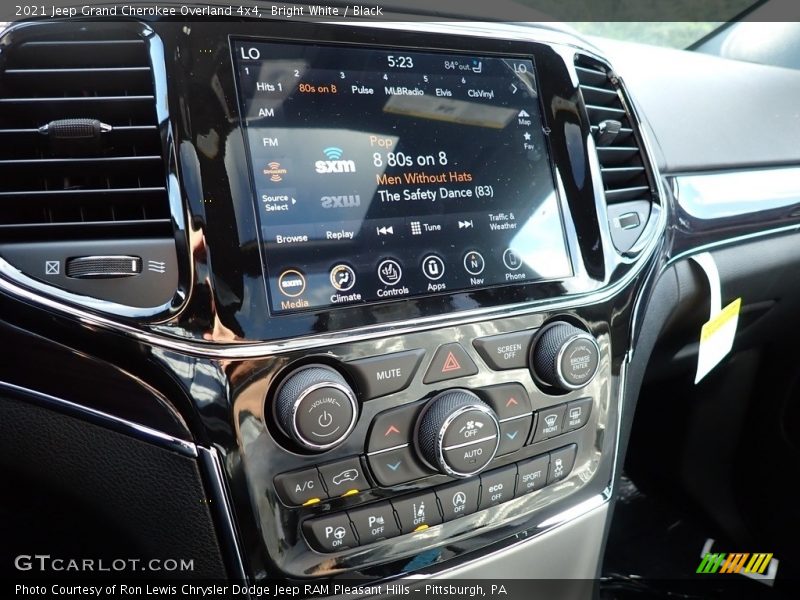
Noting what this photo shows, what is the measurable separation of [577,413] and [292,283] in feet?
1.47

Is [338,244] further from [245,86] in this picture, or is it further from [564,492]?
[564,492]

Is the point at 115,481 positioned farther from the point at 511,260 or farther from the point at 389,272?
the point at 511,260

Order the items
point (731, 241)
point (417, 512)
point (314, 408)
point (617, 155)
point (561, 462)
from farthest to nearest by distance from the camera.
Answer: point (731, 241) → point (617, 155) → point (561, 462) → point (417, 512) → point (314, 408)

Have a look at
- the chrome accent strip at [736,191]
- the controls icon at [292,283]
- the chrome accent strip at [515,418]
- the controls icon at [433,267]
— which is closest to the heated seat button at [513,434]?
the chrome accent strip at [515,418]

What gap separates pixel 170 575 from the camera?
0.90 m

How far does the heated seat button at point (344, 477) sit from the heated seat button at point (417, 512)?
57 mm

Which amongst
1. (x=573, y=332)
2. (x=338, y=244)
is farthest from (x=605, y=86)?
(x=338, y=244)

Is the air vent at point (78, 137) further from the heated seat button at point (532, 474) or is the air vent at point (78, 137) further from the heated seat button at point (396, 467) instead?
the heated seat button at point (532, 474)

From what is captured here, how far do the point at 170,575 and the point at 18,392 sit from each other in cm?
28

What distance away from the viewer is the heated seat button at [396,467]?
89 cm

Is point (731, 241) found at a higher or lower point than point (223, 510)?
higher

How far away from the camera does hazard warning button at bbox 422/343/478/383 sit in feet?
3.00

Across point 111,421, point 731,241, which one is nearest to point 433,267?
point 111,421

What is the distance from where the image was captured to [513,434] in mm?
982
